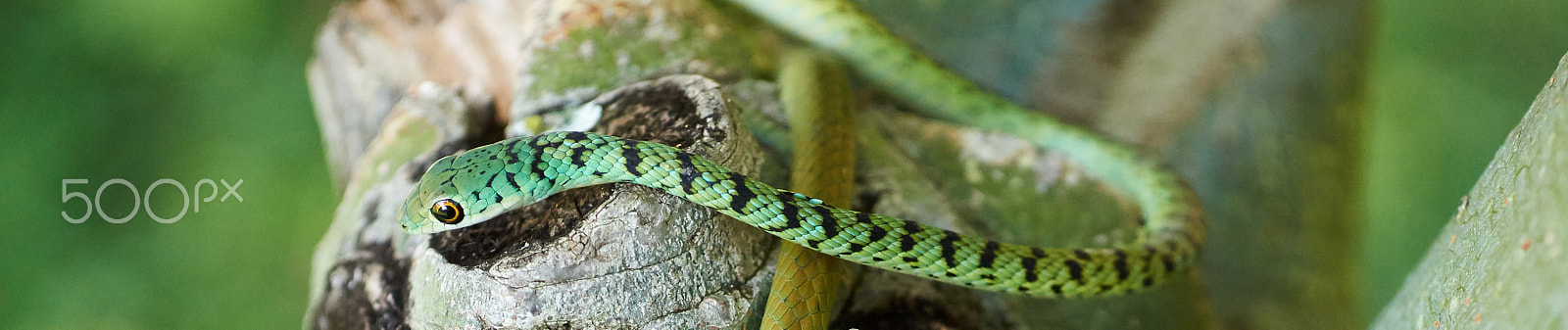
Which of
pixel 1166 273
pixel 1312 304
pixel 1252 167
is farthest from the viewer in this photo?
pixel 1252 167

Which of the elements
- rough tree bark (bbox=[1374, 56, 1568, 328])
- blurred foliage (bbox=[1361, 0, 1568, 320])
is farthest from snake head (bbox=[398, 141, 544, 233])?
blurred foliage (bbox=[1361, 0, 1568, 320])

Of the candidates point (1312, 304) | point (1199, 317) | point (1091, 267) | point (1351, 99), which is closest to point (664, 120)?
Answer: point (1091, 267)

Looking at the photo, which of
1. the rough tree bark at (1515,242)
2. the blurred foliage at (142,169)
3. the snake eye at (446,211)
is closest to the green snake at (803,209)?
the snake eye at (446,211)

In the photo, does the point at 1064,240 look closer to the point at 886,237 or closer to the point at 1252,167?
the point at 886,237

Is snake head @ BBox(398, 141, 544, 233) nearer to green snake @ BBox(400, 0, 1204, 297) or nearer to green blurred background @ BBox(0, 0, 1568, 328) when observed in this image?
green snake @ BBox(400, 0, 1204, 297)

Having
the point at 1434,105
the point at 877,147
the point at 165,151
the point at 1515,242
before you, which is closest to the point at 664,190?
the point at 877,147

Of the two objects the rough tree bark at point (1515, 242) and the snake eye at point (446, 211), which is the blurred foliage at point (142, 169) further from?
the rough tree bark at point (1515, 242)
